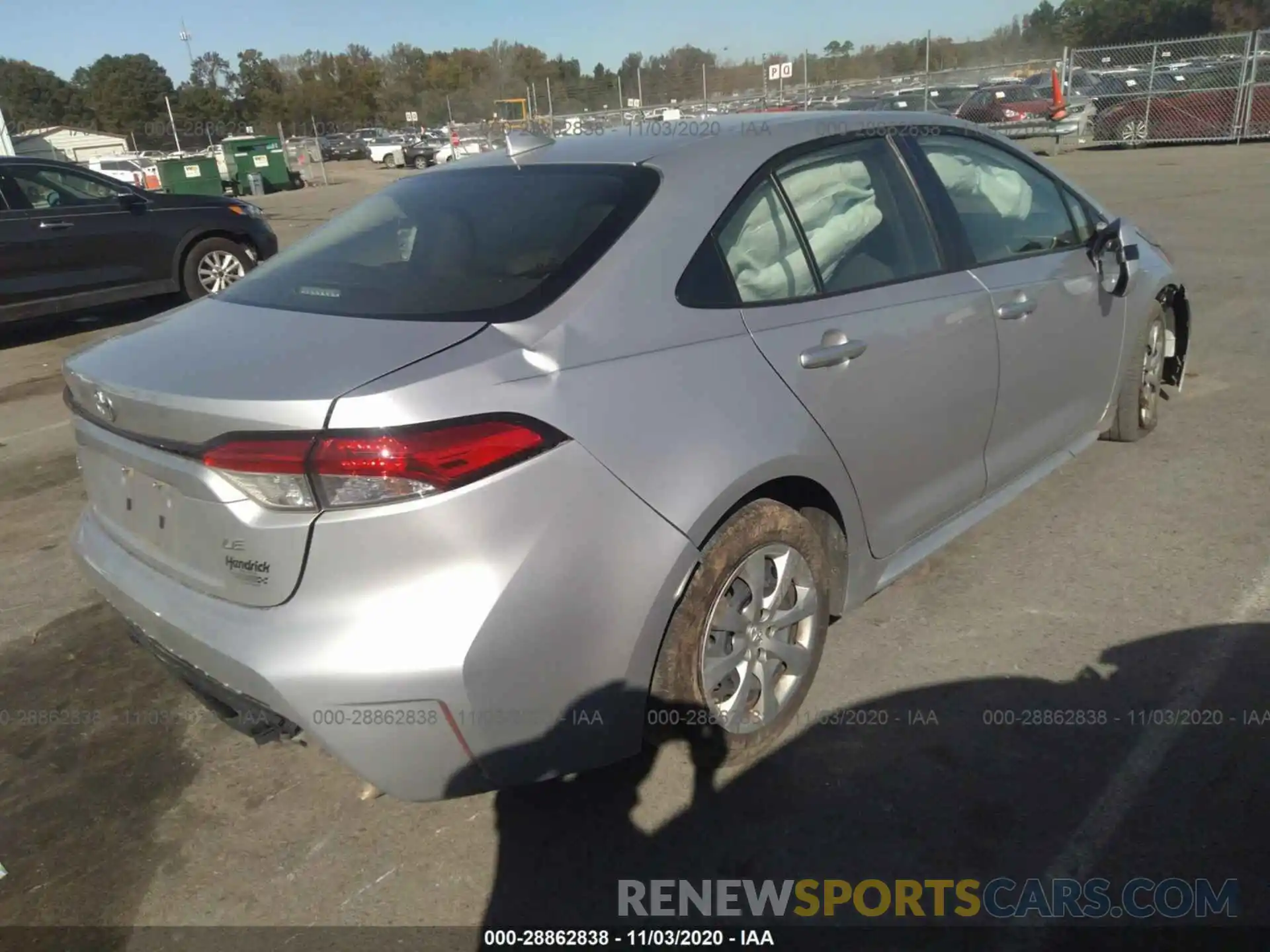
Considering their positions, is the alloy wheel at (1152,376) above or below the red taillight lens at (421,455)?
below

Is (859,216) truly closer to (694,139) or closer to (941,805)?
(694,139)

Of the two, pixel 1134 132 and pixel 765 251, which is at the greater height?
pixel 765 251

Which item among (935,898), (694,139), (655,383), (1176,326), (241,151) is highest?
(241,151)

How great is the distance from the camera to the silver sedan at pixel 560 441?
189 cm

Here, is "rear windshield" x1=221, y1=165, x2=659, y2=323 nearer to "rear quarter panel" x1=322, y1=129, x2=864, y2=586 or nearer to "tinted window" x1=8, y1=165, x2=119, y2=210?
"rear quarter panel" x1=322, y1=129, x2=864, y2=586

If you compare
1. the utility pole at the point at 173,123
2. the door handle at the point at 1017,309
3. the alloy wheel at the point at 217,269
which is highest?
the utility pole at the point at 173,123

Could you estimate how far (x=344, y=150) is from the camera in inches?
2032

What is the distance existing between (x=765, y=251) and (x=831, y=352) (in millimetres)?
345

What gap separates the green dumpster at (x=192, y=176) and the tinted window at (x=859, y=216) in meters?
30.9

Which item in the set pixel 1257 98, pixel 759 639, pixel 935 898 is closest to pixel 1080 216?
pixel 759 639

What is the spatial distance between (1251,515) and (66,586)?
503cm

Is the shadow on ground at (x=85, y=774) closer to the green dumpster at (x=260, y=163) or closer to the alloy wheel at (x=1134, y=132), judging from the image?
the alloy wheel at (x=1134, y=132)

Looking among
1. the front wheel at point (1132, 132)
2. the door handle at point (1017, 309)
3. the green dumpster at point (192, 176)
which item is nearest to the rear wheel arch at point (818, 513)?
the door handle at point (1017, 309)

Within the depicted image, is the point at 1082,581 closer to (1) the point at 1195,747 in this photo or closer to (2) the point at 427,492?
(1) the point at 1195,747
